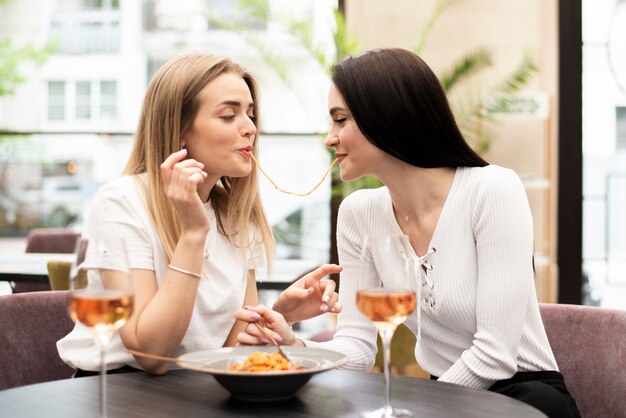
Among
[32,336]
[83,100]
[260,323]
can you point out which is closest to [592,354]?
[260,323]

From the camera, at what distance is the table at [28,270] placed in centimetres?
352

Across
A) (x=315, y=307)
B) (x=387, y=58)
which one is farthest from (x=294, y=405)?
(x=387, y=58)

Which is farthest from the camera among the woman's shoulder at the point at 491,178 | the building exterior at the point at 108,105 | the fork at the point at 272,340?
the building exterior at the point at 108,105

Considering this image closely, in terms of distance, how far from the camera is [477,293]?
6.07 feet

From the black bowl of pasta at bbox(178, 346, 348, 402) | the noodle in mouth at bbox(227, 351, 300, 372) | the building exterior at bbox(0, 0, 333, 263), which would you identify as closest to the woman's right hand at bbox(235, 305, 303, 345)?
the black bowl of pasta at bbox(178, 346, 348, 402)

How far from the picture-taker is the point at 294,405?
1327mm

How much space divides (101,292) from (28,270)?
2682 millimetres

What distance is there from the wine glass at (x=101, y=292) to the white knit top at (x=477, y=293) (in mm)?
736

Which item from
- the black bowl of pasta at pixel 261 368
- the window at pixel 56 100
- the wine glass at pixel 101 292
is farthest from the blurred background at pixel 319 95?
the wine glass at pixel 101 292

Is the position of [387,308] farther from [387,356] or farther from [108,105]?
[108,105]

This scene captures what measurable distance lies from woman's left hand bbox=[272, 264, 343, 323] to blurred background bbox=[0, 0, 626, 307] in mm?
2991

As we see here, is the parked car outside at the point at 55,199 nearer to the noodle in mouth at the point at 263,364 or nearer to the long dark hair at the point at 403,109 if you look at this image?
the long dark hair at the point at 403,109

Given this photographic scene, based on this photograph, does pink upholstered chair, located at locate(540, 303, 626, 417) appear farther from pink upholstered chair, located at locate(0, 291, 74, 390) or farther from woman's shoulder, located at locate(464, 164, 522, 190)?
pink upholstered chair, located at locate(0, 291, 74, 390)

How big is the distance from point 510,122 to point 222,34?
6.52ft
